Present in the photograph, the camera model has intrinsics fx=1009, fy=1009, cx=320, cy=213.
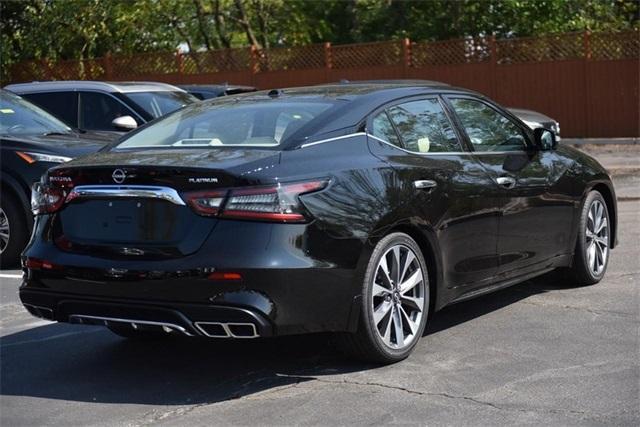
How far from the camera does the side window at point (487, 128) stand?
6324mm

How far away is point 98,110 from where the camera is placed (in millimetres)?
11602

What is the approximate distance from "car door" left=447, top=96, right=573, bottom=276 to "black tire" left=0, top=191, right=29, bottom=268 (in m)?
4.34

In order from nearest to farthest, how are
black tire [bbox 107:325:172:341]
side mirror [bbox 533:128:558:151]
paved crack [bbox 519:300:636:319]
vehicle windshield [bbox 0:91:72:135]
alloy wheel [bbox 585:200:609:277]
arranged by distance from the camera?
1. black tire [bbox 107:325:172:341]
2. paved crack [bbox 519:300:636:319]
3. side mirror [bbox 533:128:558:151]
4. alloy wheel [bbox 585:200:609:277]
5. vehicle windshield [bbox 0:91:72:135]

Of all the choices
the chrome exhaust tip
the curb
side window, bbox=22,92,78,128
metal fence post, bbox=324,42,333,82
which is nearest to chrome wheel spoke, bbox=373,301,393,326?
the chrome exhaust tip

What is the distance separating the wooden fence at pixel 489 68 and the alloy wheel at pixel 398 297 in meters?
14.3

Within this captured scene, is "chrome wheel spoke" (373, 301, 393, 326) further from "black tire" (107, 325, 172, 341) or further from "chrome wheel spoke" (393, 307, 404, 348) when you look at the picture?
"black tire" (107, 325, 172, 341)

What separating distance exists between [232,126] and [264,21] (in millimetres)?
21176

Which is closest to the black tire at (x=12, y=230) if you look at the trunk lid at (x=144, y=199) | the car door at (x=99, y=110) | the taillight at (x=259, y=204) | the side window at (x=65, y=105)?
the car door at (x=99, y=110)

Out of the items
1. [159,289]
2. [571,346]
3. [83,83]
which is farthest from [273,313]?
[83,83]

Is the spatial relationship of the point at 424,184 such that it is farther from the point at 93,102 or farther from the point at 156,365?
the point at 93,102

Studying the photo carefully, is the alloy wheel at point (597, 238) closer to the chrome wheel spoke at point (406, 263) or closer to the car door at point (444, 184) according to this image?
the car door at point (444, 184)

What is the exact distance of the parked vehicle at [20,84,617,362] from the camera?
4738mm

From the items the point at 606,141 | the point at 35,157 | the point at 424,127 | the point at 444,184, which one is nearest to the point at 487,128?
the point at 424,127

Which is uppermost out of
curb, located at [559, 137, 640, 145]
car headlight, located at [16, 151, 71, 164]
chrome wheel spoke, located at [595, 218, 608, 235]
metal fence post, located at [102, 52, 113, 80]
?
metal fence post, located at [102, 52, 113, 80]
